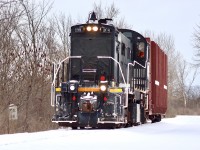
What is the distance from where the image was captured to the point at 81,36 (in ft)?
52.6

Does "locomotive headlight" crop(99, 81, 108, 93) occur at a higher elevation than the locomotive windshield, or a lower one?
lower

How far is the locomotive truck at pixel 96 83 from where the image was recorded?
48.9ft

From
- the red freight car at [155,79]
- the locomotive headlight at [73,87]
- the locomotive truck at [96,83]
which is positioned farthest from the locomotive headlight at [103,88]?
the red freight car at [155,79]

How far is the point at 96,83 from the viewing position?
1548 cm

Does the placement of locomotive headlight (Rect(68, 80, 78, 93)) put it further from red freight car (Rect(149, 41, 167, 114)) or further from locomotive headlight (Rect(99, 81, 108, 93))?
red freight car (Rect(149, 41, 167, 114))

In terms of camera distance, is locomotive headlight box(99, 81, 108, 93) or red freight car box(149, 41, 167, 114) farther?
red freight car box(149, 41, 167, 114)

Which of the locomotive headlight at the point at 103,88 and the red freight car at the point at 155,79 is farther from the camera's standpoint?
the red freight car at the point at 155,79

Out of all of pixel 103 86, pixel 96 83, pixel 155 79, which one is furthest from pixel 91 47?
pixel 155 79

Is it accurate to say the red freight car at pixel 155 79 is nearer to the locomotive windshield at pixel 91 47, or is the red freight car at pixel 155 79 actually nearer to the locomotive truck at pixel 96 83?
the locomotive truck at pixel 96 83

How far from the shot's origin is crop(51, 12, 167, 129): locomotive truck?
14.9 meters

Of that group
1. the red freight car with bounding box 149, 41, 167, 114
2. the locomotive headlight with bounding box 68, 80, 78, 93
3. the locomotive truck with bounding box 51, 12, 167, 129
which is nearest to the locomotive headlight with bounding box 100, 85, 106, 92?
the locomotive truck with bounding box 51, 12, 167, 129

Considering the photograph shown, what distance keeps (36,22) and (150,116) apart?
7158 mm

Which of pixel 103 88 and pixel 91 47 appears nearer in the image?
pixel 103 88

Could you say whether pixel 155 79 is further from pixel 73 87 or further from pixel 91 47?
pixel 73 87
